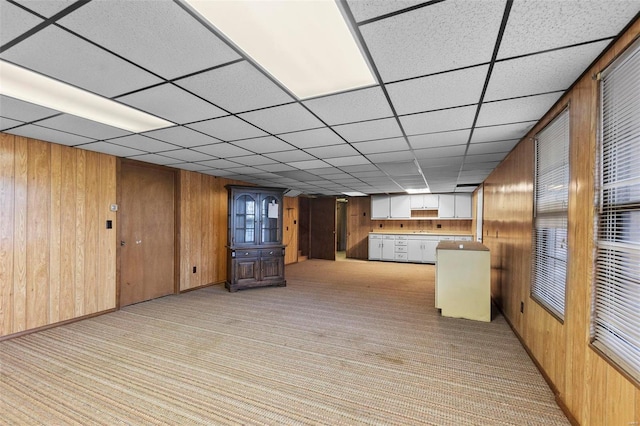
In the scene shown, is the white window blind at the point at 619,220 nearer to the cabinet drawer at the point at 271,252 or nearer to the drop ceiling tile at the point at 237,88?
the drop ceiling tile at the point at 237,88

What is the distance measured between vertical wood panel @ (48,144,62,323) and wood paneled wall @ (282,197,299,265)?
528cm

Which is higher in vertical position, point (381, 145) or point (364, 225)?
point (381, 145)

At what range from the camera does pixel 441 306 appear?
155 inches

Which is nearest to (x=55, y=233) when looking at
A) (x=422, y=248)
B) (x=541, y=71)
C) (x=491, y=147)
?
(x=541, y=71)

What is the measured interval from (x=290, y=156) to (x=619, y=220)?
10.9 feet

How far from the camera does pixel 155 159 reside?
434cm

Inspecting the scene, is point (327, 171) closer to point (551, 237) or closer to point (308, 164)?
point (308, 164)

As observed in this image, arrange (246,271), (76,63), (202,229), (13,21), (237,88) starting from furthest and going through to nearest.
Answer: (202,229)
(246,271)
(237,88)
(76,63)
(13,21)

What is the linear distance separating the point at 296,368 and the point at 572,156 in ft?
8.97

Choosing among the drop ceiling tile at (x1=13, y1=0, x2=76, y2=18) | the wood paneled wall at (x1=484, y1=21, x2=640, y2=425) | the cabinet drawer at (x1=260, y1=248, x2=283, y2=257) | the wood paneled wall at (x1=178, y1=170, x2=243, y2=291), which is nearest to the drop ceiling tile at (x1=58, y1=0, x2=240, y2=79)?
the drop ceiling tile at (x1=13, y1=0, x2=76, y2=18)

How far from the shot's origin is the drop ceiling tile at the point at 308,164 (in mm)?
4379

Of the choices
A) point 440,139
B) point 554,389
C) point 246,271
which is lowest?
point 554,389

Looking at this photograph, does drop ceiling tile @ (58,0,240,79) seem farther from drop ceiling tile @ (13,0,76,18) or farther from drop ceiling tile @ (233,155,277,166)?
drop ceiling tile @ (233,155,277,166)

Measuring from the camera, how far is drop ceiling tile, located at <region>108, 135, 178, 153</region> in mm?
3234
